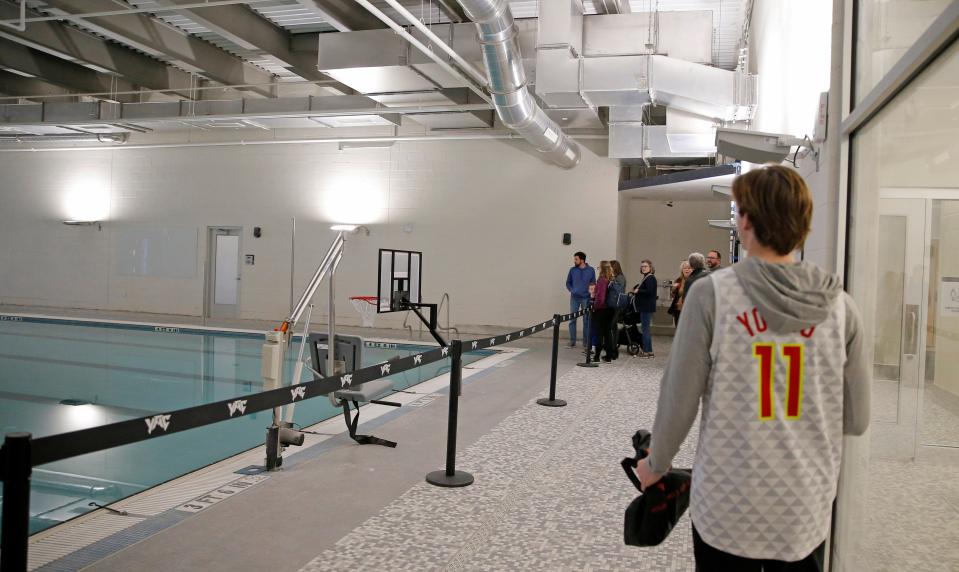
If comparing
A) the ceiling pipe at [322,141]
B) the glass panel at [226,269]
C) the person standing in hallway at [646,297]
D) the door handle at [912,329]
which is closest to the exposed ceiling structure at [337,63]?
the ceiling pipe at [322,141]

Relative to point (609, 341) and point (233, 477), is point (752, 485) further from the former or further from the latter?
point (609, 341)

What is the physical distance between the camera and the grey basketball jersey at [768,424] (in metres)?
1.35

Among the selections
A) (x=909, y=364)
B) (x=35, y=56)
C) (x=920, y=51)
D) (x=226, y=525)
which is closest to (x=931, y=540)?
(x=909, y=364)

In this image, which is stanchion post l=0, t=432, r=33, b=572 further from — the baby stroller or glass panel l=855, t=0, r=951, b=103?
the baby stroller

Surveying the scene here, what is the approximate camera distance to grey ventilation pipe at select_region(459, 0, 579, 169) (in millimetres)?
5984

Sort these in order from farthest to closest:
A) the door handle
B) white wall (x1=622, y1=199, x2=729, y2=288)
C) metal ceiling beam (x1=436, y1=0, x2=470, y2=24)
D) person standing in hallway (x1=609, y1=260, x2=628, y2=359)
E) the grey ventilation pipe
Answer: white wall (x1=622, y1=199, x2=729, y2=288) < person standing in hallway (x1=609, y1=260, x2=628, y2=359) < metal ceiling beam (x1=436, y1=0, x2=470, y2=24) < the grey ventilation pipe < the door handle

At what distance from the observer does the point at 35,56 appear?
1106 centimetres

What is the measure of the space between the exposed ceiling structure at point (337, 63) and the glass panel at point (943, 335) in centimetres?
517

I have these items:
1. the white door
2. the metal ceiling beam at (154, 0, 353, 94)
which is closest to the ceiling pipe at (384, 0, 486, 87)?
the metal ceiling beam at (154, 0, 353, 94)

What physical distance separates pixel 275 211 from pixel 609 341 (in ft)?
26.7

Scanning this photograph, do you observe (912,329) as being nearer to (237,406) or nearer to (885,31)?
(885,31)

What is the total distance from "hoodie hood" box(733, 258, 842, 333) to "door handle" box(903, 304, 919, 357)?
1040 millimetres

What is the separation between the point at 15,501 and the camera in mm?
1574

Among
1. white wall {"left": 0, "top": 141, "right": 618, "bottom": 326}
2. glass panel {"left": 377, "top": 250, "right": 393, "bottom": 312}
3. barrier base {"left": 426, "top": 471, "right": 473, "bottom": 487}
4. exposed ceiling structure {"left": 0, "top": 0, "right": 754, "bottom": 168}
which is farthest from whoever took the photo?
white wall {"left": 0, "top": 141, "right": 618, "bottom": 326}
